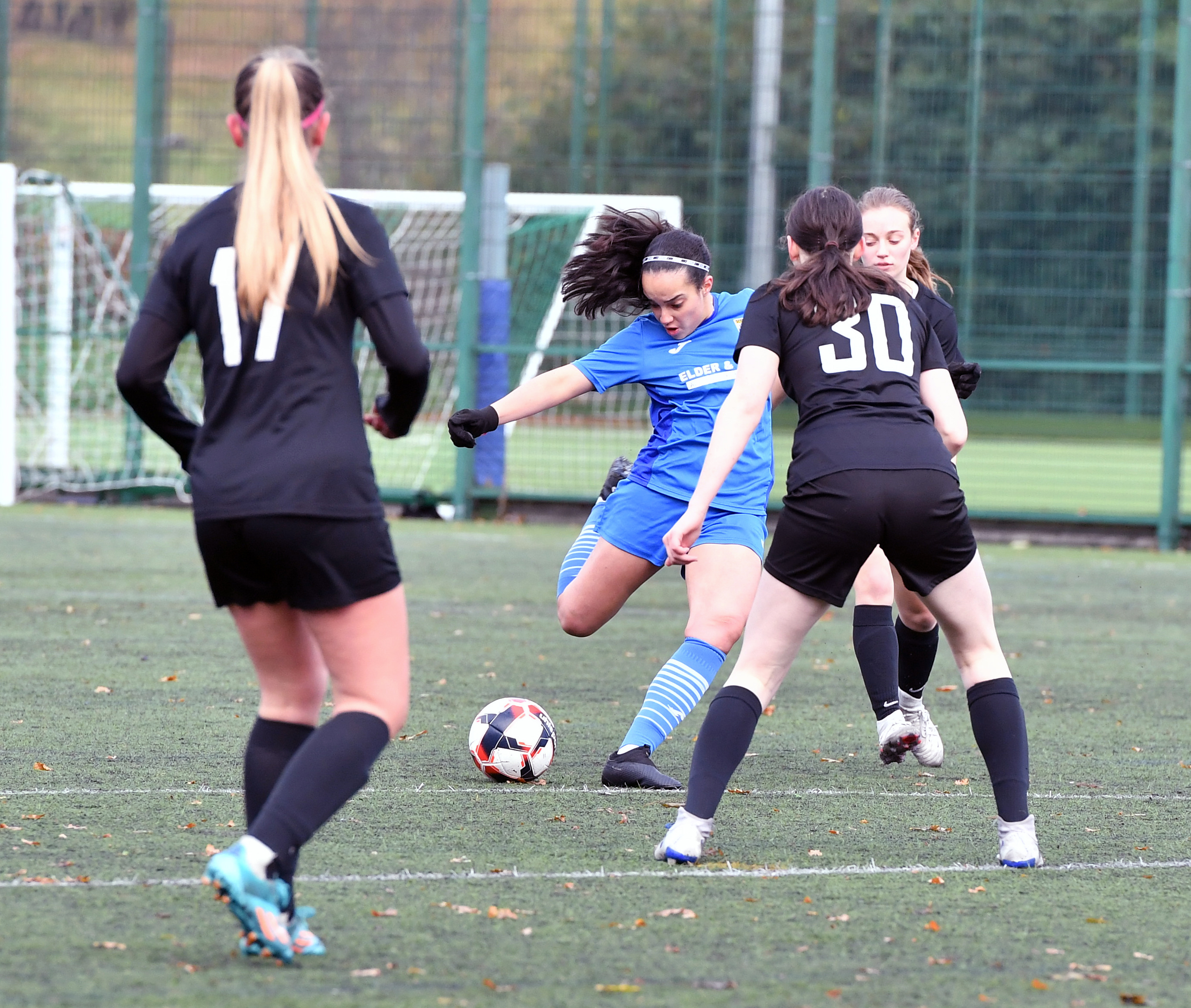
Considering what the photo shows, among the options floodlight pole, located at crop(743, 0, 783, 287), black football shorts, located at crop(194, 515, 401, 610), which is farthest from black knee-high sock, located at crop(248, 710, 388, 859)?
floodlight pole, located at crop(743, 0, 783, 287)

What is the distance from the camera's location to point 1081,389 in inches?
648

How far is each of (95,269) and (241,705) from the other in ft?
34.0

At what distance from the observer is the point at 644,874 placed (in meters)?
4.23

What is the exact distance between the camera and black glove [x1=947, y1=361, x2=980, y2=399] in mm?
5297

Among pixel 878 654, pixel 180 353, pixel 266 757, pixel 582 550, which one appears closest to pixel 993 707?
pixel 878 654

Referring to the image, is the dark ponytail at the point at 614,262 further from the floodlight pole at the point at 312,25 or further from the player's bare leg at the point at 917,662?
the floodlight pole at the point at 312,25

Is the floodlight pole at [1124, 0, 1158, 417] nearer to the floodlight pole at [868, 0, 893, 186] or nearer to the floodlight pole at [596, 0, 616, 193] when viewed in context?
the floodlight pole at [868, 0, 893, 186]

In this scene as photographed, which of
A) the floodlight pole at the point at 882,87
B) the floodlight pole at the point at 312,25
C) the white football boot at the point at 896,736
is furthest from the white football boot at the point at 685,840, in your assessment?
the floodlight pole at the point at 312,25

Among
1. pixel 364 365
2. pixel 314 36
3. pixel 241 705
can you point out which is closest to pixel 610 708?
pixel 241 705

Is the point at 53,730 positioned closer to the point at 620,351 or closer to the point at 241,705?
the point at 241,705

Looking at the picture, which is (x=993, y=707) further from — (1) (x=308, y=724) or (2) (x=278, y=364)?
(2) (x=278, y=364)

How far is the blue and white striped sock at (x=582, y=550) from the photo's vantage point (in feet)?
18.8

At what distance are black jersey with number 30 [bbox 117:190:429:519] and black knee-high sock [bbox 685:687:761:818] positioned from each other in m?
1.37

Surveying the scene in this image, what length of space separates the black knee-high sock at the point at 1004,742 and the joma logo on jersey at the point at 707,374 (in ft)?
4.94
